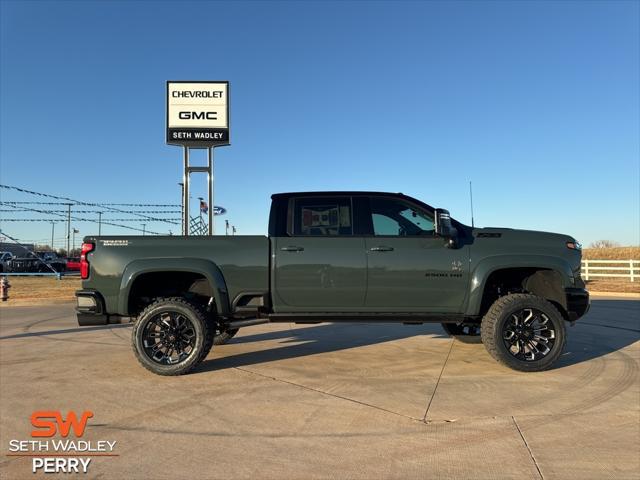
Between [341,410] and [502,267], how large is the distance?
2.67 m

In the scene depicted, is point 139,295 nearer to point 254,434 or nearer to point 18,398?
point 18,398

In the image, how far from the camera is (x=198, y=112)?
14.1m

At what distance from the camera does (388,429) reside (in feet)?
11.7

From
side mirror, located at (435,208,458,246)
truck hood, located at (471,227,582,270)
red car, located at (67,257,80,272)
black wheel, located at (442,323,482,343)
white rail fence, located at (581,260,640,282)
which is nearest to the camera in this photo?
side mirror, located at (435,208,458,246)

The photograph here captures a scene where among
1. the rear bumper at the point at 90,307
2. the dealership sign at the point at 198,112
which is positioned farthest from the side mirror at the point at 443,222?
the dealership sign at the point at 198,112

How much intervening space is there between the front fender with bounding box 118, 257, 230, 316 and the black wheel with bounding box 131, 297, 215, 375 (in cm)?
27

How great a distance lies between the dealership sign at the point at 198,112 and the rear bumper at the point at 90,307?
9691mm

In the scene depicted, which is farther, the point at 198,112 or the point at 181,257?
the point at 198,112

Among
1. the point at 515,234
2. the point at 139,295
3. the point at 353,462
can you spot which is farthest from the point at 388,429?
the point at 139,295

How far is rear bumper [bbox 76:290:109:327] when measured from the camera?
5102mm

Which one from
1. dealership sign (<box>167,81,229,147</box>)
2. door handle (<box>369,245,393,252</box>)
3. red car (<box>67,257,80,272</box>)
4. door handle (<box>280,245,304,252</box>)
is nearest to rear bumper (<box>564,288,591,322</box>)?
door handle (<box>369,245,393,252</box>)

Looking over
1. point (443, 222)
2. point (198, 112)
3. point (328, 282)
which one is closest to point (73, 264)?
point (198, 112)

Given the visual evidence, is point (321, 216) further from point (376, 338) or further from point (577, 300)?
point (577, 300)

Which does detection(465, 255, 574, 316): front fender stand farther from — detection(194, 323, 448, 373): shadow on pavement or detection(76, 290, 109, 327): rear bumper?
detection(76, 290, 109, 327): rear bumper
